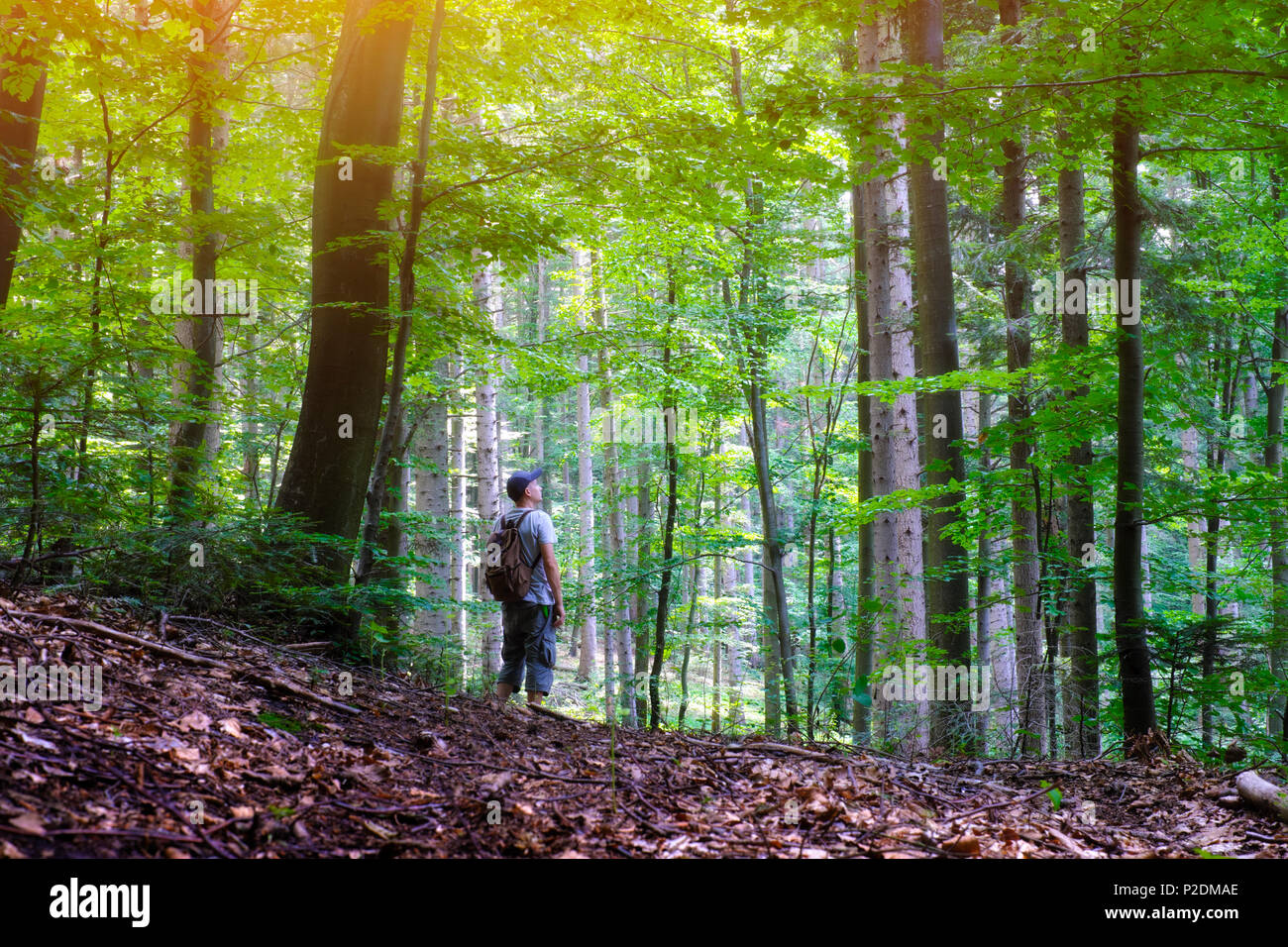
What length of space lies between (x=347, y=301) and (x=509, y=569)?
8.52 ft

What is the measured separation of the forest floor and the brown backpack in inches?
59.0

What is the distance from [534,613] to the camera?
6660 mm

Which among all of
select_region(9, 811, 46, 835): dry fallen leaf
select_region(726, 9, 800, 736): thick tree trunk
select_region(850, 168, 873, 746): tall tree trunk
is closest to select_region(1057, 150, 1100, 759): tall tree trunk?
select_region(850, 168, 873, 746): tall tree trunk

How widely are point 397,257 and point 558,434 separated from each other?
878 inches

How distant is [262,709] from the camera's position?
3885 millimetres

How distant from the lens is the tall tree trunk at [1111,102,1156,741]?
19.7 ft

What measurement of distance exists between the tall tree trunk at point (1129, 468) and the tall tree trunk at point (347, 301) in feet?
19.2

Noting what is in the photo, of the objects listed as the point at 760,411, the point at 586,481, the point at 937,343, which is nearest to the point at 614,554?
the point at 760,411

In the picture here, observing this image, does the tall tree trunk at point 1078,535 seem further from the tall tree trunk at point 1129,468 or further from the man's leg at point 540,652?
the man's leg at point 540,652

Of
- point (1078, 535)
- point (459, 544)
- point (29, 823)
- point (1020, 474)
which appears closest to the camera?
point (29, 823)

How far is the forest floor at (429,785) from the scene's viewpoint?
254 cm

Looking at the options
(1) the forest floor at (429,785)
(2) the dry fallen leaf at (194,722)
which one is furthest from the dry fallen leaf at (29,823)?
(2) the dry fallen leaf at (194,722)

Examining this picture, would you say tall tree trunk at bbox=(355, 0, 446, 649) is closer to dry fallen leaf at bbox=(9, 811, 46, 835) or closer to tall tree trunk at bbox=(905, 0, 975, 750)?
dry fallen leaf at bbox=(9, 811, 46, 835)

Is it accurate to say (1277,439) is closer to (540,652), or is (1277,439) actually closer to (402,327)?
(540,652)
